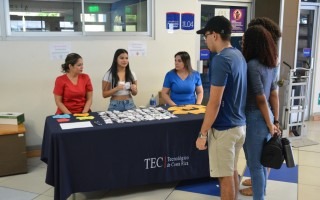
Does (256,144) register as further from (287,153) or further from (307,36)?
(307,36)

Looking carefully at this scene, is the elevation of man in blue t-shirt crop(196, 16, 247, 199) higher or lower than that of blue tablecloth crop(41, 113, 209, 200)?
higher

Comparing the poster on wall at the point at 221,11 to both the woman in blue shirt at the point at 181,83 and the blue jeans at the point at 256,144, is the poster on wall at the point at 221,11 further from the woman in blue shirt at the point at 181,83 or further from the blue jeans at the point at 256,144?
the blue jeans at the point at 256,144

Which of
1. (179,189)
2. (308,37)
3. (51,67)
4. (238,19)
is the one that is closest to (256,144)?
(179,189)

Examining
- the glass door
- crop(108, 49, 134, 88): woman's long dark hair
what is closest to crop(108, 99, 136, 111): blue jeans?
crop(108, 49, 134, 88): woman's long dark hair

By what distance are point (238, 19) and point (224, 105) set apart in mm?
3636

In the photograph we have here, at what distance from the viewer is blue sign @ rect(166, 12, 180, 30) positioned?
460cm

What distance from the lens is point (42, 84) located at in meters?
3.97

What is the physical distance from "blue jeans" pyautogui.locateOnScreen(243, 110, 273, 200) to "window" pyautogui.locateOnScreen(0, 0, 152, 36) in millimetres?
2630

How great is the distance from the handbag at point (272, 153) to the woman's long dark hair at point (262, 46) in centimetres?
54

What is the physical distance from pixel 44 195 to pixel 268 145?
6.82 ft

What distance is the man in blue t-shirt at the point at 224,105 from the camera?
80.7 inches

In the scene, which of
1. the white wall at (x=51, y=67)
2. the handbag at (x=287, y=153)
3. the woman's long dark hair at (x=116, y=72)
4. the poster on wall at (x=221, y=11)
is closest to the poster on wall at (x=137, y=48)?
the white wall at (x=51, y=67)

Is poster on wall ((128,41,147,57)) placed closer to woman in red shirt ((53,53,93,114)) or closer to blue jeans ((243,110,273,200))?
woman in red shirt ((53,53,93,114))

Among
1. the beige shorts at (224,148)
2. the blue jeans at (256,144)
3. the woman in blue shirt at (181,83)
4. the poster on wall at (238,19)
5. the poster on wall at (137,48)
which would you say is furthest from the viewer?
the poster on wall at (238,19)
